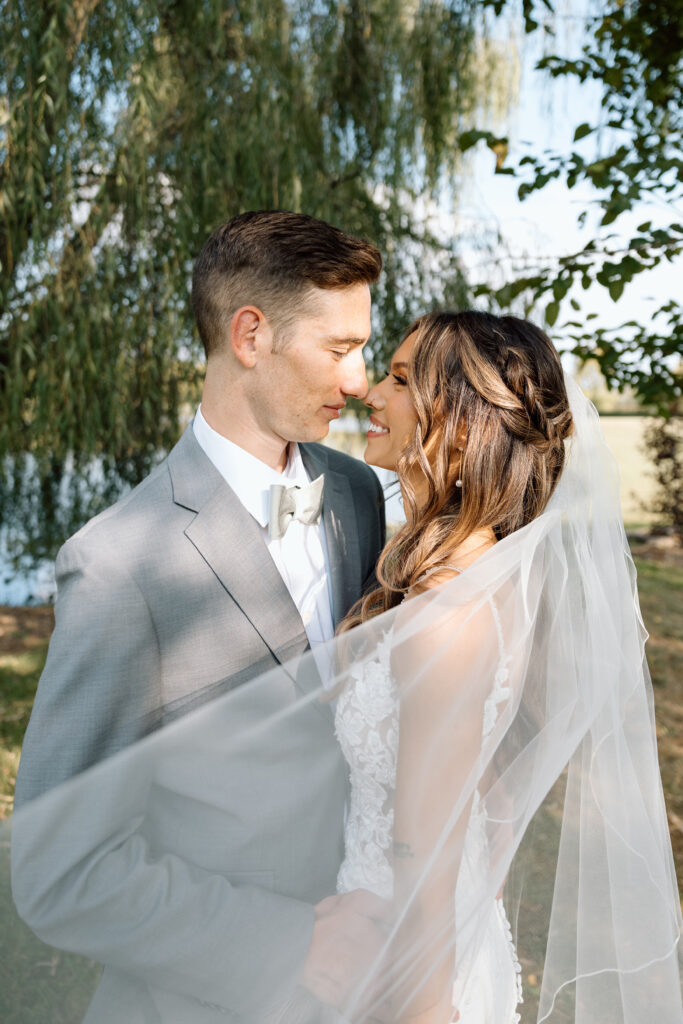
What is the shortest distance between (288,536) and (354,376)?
371mm

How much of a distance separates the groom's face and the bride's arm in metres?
0.55

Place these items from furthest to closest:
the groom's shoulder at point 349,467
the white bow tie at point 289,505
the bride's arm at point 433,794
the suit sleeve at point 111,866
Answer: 1. the groom's shoulder at point 349,467
2. the white bow tie at point 289,505
3. the bride's arm at point 433,794
4. the suit sleeve at point 111,866

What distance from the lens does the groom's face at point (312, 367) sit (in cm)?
168

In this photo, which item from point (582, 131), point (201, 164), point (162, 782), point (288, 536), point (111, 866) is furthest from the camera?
point (201, 164)

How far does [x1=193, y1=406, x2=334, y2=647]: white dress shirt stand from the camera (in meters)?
1.70

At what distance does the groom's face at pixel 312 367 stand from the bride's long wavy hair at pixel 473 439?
0.47 ft

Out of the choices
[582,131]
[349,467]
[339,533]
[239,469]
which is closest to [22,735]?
[349,467]

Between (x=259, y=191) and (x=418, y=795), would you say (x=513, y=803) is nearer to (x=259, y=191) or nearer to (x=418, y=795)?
(x=418, y=795)

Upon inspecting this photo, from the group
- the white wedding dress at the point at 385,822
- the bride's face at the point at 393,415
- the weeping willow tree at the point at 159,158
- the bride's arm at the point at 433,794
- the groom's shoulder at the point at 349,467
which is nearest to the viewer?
the bride's arm at the point at 433,794

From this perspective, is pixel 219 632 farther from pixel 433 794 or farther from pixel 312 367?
pixel 312 367

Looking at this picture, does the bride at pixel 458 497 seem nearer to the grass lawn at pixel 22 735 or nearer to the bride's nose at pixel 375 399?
the bride's nose at pixel 375 399

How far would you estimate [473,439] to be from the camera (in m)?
1.67

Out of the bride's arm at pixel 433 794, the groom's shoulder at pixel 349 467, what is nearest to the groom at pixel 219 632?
the bride's arm at pixel 433 794

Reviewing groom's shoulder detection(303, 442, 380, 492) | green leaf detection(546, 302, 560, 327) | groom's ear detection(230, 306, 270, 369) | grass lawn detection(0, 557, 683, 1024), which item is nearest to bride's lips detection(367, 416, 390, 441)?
groom's shoulder detection(303, 442, 380, 492)
